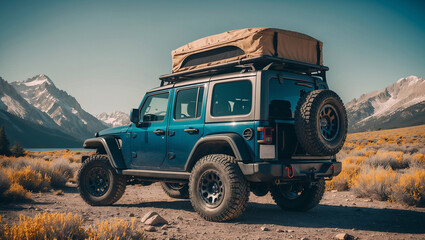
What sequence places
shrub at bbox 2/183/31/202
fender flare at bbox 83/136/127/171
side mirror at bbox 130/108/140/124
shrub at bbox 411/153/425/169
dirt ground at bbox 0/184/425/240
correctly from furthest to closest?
1. shrub at bbox 411/153/425/169
2. shrub at bbox 2/183/31/202
3. fender flare at bbox 83/136/127/171
4. side mirror at bbox 130/108/140/124
5. dirt ground at bbox 0/184/425/240

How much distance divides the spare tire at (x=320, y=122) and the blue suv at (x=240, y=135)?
0.01 metres

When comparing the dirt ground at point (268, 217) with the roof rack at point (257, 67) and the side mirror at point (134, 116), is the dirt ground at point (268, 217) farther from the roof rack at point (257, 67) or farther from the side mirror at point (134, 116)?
the roof rack at point (257, 67)

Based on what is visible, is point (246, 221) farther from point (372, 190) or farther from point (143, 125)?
point (372, 190)

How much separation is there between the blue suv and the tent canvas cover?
153 mm

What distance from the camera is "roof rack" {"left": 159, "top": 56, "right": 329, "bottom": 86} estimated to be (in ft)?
18.0

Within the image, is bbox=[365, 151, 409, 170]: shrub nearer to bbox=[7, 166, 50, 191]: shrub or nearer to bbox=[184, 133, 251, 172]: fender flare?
bbox=[184, 133, 251, 172]: fender flare

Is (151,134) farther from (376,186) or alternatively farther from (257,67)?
(376,186)

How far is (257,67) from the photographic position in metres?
5.86

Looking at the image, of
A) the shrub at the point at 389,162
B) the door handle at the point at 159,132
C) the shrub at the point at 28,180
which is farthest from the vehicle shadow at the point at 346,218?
the shrub at the point at 389,162

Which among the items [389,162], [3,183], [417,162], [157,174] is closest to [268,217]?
[157,174]

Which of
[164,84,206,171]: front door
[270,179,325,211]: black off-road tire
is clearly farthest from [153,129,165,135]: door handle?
[270,179,325,211]: black off-road tire

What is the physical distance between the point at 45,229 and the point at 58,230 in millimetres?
129

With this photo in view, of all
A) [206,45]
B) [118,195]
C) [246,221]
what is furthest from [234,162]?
[118,195]

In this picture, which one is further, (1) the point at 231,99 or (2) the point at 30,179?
(2) the point at 30,179
